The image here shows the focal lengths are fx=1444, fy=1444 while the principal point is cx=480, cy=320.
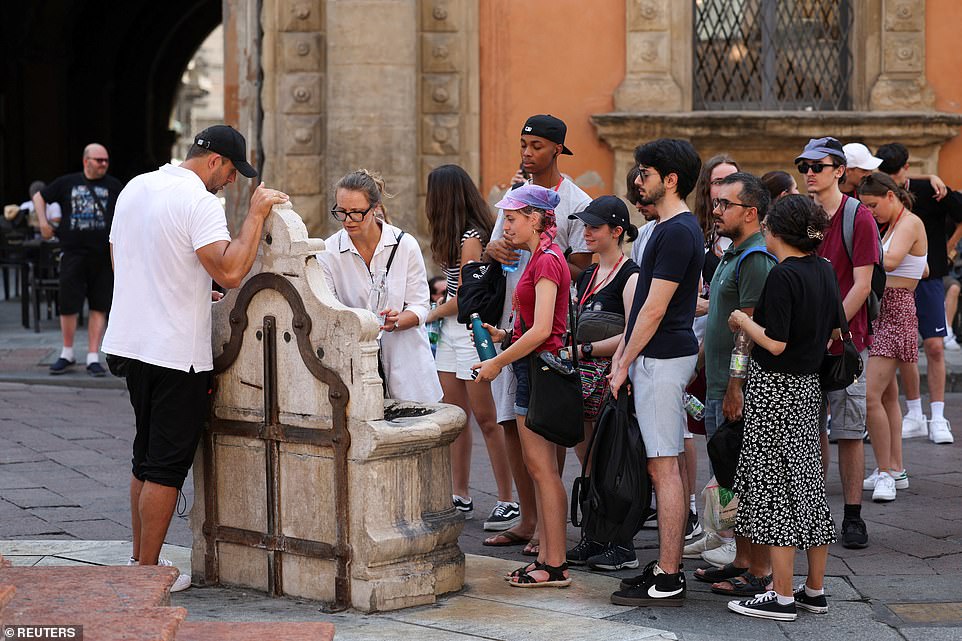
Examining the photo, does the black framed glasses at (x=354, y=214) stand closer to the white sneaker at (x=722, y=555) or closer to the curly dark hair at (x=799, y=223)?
the curly dark hair at (x=799, y=223)

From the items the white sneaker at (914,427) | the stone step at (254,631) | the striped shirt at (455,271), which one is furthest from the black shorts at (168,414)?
the white sneaker at (914,427)

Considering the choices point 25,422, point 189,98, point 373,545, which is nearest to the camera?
point 373,545

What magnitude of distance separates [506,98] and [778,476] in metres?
7.81

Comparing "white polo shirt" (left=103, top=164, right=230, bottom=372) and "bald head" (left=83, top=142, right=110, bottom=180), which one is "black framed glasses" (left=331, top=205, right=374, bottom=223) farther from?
"bald head" (left=83, top=142, right=110, bottom=180)

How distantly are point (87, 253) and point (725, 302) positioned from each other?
726cm

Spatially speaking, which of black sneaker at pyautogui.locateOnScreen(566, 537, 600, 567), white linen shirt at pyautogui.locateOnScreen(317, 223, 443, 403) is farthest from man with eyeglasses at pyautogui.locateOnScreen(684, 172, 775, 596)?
white linen shirt at pyautogui.locateOnScreen(317, 223, 443, 403)

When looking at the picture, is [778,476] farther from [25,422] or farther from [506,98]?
[506,98]

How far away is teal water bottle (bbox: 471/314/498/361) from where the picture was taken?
5965 millimetres

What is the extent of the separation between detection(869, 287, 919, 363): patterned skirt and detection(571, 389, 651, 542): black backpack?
2.41m

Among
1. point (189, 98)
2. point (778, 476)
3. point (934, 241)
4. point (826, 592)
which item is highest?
point (189, 98)

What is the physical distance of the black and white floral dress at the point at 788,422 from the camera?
5371 millimetres

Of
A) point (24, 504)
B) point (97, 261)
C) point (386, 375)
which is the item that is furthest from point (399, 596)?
point (97, 261)

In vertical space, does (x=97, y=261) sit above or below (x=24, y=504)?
above

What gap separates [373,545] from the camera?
5285 mm
